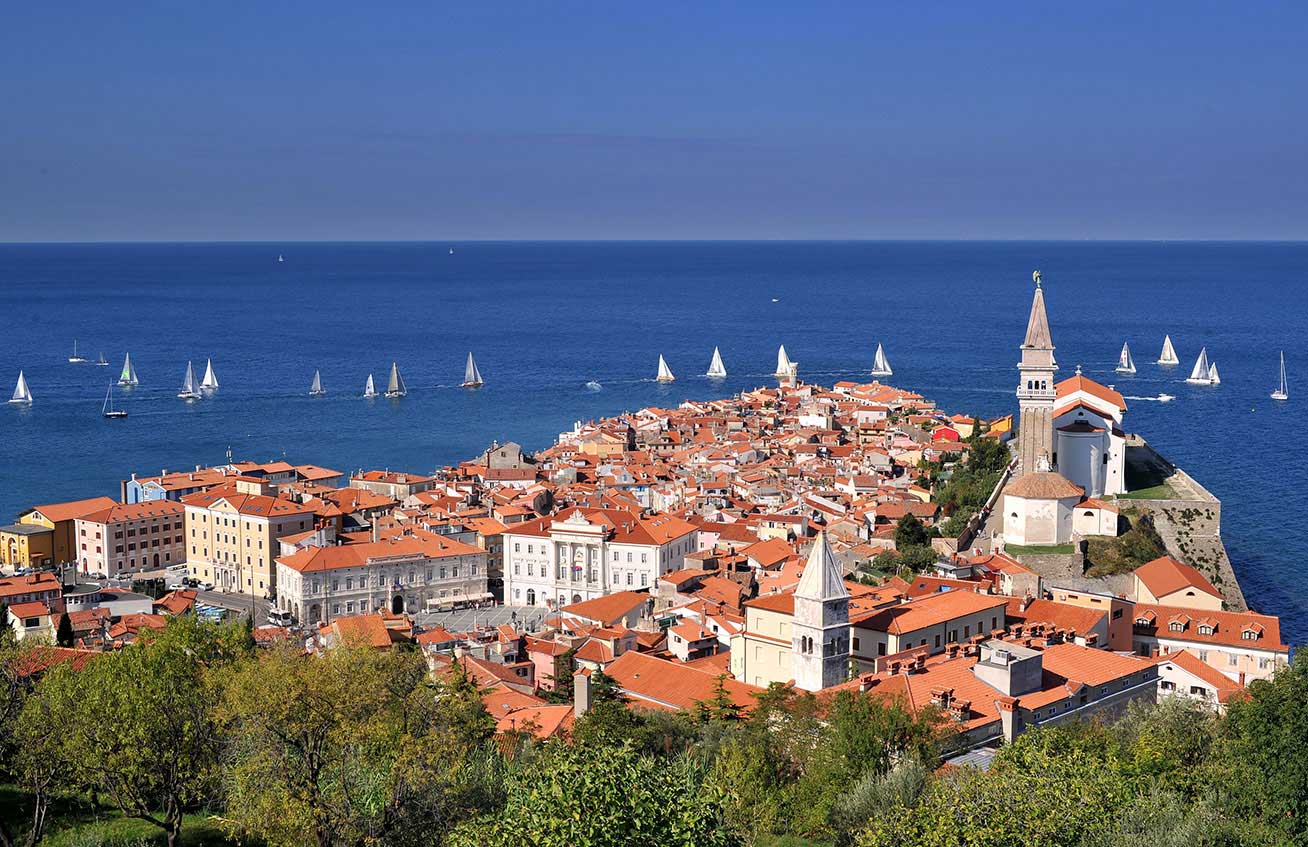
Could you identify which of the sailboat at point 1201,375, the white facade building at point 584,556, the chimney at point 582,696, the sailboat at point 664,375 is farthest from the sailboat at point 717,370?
the chimney at point 582,696

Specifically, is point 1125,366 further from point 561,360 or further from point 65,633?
point 65,633

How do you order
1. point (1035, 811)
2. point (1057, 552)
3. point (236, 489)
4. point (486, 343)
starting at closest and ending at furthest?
point (1035, 811) → point (1057, 552) → point (236, 489) → point (486, 343)

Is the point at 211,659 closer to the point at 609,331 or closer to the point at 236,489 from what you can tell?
the point at 236,489

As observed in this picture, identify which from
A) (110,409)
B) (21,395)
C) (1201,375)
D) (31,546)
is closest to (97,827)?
→ (31,546)

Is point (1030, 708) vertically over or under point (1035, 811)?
under

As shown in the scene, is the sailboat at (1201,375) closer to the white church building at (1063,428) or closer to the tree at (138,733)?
the white church building at (1063,428)

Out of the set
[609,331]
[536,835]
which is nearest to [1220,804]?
[536,835]
